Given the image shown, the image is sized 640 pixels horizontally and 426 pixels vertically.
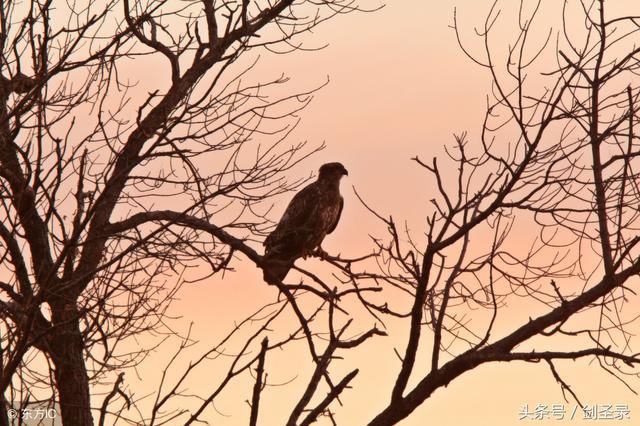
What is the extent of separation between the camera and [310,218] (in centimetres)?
1034

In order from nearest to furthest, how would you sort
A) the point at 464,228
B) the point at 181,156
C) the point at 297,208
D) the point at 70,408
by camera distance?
1. the point at 464,228
2. the point at 181,156
3. the point at 70,408
4. the point at 297,208

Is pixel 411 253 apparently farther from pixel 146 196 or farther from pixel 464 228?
pixel 146 196

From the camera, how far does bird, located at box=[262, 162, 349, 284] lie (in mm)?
10125

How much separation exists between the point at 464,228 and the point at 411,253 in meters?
0.31

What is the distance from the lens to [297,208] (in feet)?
34.5

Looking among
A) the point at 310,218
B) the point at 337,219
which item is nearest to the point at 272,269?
the point at 310,218

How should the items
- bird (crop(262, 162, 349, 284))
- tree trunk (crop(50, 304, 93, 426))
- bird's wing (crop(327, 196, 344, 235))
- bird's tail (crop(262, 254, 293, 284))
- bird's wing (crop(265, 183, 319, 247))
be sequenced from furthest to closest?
bird's wing (crop(327, 196, 344, 235)) < bird's wing (crop(265, 183, 319, 247)) < bird (crop(262, 162, 349, 284)) < bird's tail (crop(262, 254, 293, 284)) < tree trunk (crop(50, 304, 93, 426))

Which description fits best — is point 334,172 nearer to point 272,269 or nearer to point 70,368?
point 272,269

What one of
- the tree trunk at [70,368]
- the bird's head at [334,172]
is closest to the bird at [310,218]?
the bird's head at [334,172]

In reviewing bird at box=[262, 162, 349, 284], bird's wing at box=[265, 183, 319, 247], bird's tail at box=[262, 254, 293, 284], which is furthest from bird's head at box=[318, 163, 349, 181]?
bird's tail at box=[262, 254, 293, 284]

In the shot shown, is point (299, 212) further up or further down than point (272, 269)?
further up

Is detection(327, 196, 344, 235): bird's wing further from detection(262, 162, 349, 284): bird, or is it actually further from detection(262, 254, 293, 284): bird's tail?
detection(262, 254, 293, 284): bird's tail

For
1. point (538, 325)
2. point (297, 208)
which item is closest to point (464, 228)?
point (538, 325)

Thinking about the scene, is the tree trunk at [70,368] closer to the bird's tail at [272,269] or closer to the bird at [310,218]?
the bird's tail at [272,269]
